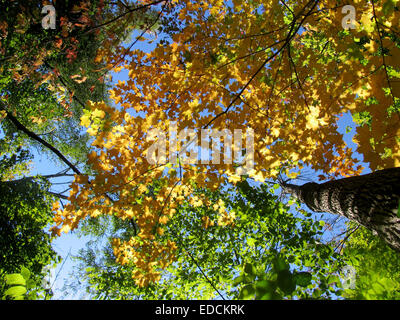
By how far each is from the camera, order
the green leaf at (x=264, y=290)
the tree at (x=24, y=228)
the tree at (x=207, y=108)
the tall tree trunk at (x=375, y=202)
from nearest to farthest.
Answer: the green leaf at (x=264, y=290) → the tall tree trunk at (x=375, y=202) → the tree at (x=207, y=108) → the tree at (x=24, y=228)

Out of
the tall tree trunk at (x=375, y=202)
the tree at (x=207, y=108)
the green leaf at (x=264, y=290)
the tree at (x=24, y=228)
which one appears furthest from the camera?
the tree at (x=24, y=228)

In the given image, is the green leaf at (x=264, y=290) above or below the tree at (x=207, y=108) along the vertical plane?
below

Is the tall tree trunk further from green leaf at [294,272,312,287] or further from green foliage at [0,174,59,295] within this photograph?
green foliage at [0,174,59,295]

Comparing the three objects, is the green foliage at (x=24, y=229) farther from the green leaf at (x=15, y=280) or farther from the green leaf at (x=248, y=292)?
the green leaf at (x=248, y=292)

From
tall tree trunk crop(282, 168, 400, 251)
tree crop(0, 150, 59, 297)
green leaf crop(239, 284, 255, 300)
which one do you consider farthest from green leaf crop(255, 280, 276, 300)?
tree crop(0, 150, 59, 297)

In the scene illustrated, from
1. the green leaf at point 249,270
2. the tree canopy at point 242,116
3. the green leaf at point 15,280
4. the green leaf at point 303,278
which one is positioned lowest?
the green leaf at point 15,280

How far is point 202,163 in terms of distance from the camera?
335 centimetres

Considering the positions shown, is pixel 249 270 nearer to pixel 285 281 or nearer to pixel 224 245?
pixel 285 281

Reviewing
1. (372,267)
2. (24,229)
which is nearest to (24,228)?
(24,229)

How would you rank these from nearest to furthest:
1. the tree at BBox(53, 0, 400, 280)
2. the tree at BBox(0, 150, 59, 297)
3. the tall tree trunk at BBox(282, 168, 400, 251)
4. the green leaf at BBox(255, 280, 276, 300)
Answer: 1. the green leaf at BBox(255, 280, 276, 300)
2. the tall tree trunk at BBox(282, 168, 400, 251)
3. the tree at BBox(53, 0, 400, 280)
4. the tree at BBox(0, 150, 59, 297)

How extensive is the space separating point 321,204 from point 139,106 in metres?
3.21

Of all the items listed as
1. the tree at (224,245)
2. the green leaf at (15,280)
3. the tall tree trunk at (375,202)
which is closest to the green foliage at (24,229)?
the tree at (224,245)

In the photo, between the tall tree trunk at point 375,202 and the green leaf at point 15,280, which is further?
the tall tree trunk at point 375,202

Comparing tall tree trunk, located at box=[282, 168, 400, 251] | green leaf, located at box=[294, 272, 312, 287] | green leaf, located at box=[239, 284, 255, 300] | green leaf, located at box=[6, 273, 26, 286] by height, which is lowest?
green leaf, located at box=[239, 284, 255, 300]
